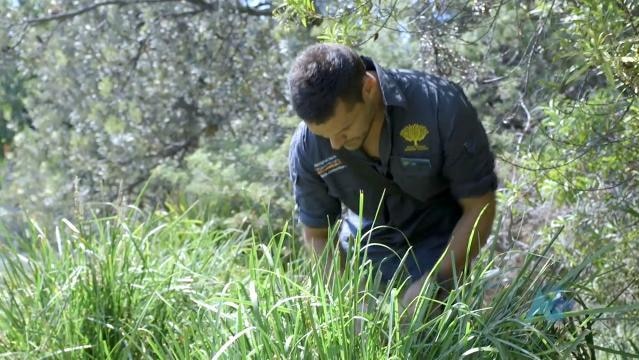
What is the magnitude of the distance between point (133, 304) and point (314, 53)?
1.27 m

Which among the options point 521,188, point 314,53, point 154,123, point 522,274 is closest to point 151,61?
point 154,123

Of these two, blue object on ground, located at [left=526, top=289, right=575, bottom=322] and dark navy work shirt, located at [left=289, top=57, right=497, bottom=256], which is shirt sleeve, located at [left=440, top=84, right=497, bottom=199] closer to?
dark navy work shirt, located at [left=289, top=57, right=497, bottom=256]

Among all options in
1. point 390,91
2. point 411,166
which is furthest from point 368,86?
point 411,166

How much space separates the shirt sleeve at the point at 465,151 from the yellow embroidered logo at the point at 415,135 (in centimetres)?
8

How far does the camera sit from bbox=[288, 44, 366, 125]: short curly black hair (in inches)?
115

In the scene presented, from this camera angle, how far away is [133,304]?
3635mm

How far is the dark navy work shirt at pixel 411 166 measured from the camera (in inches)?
123

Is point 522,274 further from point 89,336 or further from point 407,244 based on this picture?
point 89,336

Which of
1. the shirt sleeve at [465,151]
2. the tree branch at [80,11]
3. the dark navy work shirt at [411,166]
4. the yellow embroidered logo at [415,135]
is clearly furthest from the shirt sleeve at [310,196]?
the tree branch at [80,11]

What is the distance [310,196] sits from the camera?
3.53m

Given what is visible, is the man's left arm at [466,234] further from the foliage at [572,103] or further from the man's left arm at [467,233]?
the foliage at [572,103]

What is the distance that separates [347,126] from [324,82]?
186 mm

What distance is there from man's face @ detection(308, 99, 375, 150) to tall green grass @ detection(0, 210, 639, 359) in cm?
34

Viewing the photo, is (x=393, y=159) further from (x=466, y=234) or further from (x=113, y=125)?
(x=113, y=125)
